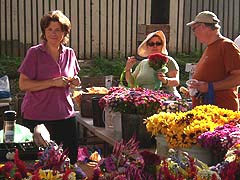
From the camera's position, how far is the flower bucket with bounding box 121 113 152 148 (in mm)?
3385

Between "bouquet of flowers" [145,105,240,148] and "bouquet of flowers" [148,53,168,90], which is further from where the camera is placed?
"bouquet of flowers" [148,53,168,90]

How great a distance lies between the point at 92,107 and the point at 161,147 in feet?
4.26

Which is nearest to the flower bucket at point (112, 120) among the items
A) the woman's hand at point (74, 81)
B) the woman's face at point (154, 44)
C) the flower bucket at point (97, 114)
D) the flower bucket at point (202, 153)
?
the flower bucket at point (97, 114)

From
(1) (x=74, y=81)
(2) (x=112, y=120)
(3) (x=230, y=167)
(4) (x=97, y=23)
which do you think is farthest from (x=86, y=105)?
(4) (x=97, y=23)

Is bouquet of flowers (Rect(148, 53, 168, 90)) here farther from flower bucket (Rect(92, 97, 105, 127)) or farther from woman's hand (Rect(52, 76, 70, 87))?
woman's hand (Rect(52, 76, 70, 87))

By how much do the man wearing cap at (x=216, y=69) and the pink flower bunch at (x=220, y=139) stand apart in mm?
1176

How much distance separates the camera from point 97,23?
34.0ft

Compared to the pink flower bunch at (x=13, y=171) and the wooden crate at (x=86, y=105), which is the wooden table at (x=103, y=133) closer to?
the wooden crate at (x=86, y=105)

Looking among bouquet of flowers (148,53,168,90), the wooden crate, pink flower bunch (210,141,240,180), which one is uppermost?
bouquet of flowers (148,53,168,90)

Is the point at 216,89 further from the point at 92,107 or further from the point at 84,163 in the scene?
the point at 84,163

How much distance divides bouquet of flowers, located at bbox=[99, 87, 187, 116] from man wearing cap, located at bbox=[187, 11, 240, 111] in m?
0.45

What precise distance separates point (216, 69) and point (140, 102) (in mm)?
892

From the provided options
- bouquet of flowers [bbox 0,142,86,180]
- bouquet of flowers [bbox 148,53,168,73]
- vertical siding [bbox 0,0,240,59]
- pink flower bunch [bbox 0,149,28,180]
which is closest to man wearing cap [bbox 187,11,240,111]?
bouquet of flowers [bbox 148,53,168,73]

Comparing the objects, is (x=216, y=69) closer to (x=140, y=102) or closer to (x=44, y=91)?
(x=140, y=102)
